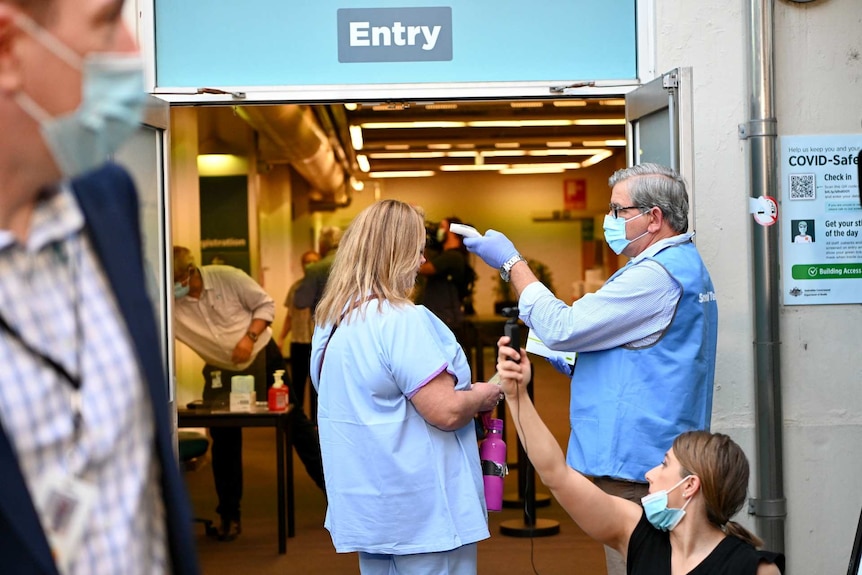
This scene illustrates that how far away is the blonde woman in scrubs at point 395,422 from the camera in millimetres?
2992

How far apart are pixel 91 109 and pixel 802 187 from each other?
138 inches

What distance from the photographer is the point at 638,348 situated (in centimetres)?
307

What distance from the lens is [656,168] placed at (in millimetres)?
3281

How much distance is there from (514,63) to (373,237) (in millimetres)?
1277

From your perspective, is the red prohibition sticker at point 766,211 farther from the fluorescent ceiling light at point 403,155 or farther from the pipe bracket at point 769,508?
the fluorescent ceiling light at point 403,155

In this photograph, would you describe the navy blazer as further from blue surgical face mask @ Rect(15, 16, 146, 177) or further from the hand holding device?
the hand holding device

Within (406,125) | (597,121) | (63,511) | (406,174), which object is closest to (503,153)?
(406,174)

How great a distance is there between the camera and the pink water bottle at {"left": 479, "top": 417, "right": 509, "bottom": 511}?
3.25 m

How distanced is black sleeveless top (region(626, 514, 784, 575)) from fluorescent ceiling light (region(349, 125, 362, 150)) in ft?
34.7

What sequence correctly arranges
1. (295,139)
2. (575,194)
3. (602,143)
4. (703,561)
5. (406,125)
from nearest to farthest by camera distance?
1. (703,561)
2. (295,139)
3. (406,125)
4. (602,143)
5. (575,194)

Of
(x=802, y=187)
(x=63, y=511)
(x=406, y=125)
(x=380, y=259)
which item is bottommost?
(x=63, y=511)

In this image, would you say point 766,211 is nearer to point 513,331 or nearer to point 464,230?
point 464,230

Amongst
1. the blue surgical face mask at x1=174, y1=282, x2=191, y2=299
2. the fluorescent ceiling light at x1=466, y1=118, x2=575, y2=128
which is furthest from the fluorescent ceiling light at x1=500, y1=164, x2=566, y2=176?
the blue surgical face mask at x1=174, y1=282, x2=191, y2=299

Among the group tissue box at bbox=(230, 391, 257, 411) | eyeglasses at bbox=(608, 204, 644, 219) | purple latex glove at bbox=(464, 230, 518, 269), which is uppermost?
eyeglasses at bbox=(608, 204, 644, 219)
